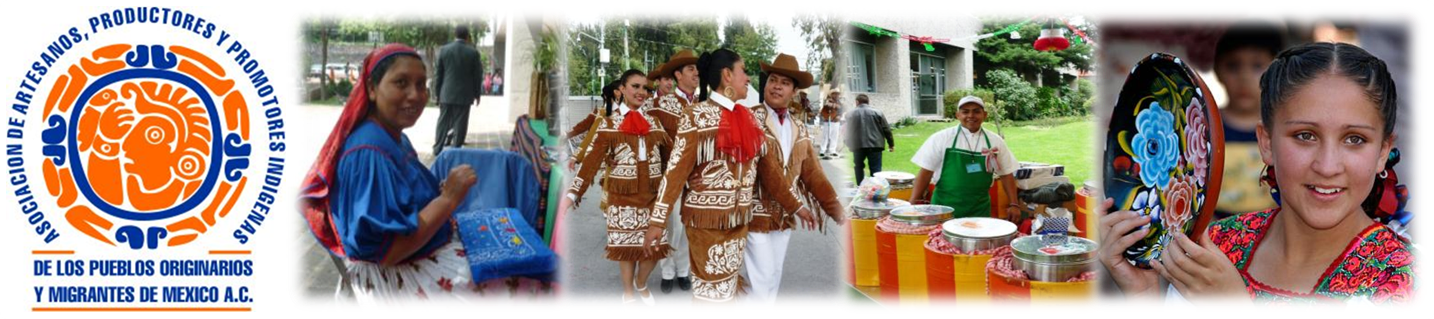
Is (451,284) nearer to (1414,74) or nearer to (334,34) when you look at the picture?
(334,34)

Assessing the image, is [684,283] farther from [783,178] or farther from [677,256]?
[783,178]

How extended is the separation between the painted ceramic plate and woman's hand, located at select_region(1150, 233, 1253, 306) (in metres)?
0.05

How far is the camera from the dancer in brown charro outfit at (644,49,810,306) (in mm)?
4141

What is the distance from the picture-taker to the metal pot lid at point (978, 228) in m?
4.19

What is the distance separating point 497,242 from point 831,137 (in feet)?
4.91

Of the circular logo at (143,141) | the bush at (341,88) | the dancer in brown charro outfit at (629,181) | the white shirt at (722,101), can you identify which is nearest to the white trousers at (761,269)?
the dancer in brown charro outfit at (629,181)

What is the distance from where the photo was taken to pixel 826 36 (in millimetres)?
4395

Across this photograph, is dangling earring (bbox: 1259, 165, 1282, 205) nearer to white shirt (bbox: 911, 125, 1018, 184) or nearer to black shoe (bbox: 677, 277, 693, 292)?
white shirt (bbox: 911, 125, 1018, 184)

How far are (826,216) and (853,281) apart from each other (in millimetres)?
356

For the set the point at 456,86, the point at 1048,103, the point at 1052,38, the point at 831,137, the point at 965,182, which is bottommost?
the point at 965,182

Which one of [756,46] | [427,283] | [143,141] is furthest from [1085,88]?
[143,141]

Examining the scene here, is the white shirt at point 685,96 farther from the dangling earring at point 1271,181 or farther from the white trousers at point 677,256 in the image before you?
the dangling earring at point 1271,181

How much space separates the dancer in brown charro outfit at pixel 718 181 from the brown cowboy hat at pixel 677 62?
0.15 meters
